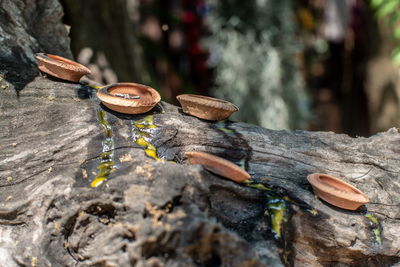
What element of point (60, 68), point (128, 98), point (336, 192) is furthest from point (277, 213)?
point (60, 68)

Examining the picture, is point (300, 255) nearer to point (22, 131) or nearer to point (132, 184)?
point (132, 184)

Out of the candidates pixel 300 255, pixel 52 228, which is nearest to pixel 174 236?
pixel 52 228

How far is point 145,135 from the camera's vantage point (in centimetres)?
153

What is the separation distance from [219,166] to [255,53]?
354 centimetres

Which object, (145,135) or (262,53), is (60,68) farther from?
(262,53)

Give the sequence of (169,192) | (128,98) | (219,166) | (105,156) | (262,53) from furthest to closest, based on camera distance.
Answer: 1. (262,53)
2. (128,98)
3. (105,156)
4. (219,166)
5. (169,192)

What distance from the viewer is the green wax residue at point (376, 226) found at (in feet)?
4.85

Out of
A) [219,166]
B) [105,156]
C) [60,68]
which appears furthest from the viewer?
[60,68]

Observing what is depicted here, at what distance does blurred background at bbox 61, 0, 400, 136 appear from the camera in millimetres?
3537

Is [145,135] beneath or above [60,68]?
beneath

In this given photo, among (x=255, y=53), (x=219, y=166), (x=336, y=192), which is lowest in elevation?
(x=255, y=53)

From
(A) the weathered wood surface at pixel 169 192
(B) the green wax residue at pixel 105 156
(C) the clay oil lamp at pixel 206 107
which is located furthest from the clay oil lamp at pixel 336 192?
(B) the green wax residue at pixel 105 156

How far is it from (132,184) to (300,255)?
25.3 inches

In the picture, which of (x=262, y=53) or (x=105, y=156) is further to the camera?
(x=262, y=53)
